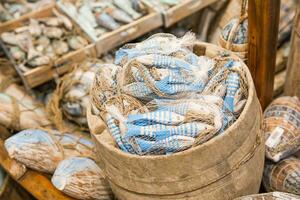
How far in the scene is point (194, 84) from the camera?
5.23 feet

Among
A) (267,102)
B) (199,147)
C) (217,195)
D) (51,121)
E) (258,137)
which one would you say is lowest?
(51,121)

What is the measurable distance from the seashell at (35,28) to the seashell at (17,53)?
147 mm

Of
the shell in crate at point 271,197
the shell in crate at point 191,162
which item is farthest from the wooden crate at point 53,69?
the shell in crate at point 271,197

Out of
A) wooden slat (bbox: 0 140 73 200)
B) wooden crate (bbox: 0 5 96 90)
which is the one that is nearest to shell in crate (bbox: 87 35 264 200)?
wooden slat (bbox: 0 140 73 200)

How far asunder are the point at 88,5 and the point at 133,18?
396mm

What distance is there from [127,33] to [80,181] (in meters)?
1.15

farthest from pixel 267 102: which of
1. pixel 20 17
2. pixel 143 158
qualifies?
pixel 20 17

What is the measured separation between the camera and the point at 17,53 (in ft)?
9.52

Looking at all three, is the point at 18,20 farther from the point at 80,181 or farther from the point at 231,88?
the point at 231,88

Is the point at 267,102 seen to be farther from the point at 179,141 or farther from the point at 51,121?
the point at 51,121

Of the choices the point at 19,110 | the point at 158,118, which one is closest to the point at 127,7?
the point at 19,110

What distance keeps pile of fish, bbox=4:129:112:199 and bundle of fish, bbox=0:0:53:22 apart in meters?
1.30

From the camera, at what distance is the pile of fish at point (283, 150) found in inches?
73.9

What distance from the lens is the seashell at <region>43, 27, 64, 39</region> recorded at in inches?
118
